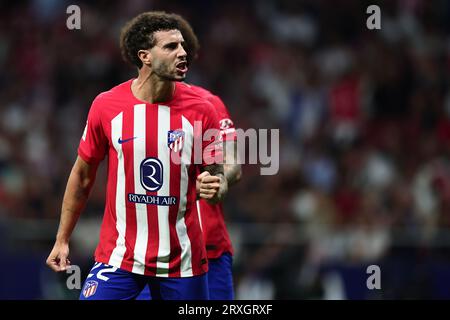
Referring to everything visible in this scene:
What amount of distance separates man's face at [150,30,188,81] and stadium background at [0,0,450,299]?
4204mm

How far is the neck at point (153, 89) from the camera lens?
5473mm

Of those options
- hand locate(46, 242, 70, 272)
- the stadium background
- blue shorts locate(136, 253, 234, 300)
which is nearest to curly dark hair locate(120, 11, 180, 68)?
hand locate(46, 242, 70, 272)

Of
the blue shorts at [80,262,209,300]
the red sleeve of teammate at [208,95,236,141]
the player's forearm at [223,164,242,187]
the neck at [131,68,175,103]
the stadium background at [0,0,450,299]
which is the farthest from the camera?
the stadium background at [0,0,450,299]

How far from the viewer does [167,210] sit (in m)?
5.41

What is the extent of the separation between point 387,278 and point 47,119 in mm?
4724

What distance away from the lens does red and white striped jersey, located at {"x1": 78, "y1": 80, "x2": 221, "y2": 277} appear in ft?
17.6

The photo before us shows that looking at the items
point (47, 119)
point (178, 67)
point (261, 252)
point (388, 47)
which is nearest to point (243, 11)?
point (388, 47)

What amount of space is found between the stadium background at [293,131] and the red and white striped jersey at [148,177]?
3944mm

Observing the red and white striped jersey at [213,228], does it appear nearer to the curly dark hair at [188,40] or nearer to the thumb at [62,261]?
the curly dark hair at [188,40]

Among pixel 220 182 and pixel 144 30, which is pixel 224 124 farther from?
pixel 220 182

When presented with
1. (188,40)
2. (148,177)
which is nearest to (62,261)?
(148,177)

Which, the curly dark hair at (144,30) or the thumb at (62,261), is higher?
the curly dark hair at (144,30)

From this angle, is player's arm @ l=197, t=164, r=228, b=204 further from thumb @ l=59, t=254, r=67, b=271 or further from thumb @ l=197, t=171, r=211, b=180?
thumb @ l=59, t=254, r=67, b=271

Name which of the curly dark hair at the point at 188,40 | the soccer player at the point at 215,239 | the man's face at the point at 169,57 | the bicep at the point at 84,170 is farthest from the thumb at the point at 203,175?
the curly dark hair at the point at 188,40
